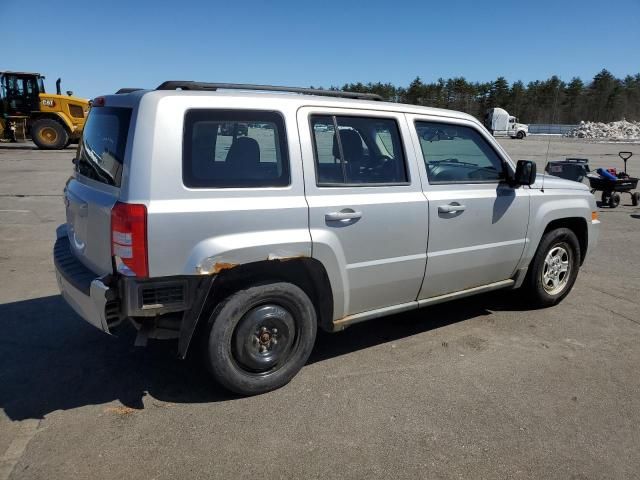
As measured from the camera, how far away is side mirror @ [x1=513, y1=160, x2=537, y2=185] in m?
4.25

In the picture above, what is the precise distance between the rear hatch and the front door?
Result: 7.12 feet

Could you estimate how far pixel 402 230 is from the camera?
3705mm

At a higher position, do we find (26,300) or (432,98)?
(432,98)

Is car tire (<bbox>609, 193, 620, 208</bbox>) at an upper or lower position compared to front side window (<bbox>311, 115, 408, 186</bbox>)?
lower

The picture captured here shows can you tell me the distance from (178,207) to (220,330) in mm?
814

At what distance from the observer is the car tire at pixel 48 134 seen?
22.8 metres

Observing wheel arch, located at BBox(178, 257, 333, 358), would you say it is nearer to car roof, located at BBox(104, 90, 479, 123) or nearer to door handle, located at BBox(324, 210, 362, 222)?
door handle, located at BBox(324, 210, 362, 222)

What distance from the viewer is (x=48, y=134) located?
23.0m

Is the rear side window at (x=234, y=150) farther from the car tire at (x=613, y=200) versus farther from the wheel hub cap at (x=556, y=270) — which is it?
the car tire at (x=613, y=200)

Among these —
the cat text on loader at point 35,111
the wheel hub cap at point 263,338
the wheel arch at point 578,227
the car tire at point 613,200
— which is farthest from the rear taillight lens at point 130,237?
the cat text on loader at point 35,111

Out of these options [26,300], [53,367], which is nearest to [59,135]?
[26,300]

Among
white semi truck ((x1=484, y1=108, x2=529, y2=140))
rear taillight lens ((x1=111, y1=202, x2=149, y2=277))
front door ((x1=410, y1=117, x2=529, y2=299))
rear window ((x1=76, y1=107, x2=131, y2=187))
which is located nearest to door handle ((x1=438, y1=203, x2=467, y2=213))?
front door ((x1=410, y1=117, x2=529, y2=299))

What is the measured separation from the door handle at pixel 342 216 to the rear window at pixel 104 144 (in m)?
1.32

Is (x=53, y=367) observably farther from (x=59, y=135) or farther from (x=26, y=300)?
(x=59, y=135)
